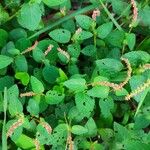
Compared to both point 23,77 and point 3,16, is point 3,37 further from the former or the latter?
point 23,77

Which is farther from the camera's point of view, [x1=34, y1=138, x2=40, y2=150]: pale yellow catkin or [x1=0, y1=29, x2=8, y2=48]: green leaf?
[x1=0, y1=29, x2=8, y2=48]: green leaf

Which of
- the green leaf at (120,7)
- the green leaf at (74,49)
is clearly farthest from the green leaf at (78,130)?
the green leaf at (120,7)

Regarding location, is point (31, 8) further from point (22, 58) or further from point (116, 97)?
point (116, 97)

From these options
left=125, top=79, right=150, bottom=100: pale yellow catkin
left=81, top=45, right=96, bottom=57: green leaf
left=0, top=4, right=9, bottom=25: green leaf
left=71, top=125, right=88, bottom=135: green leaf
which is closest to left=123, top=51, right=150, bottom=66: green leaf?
left=125, top=79, right=150, bottom=100: pale yellow catkin

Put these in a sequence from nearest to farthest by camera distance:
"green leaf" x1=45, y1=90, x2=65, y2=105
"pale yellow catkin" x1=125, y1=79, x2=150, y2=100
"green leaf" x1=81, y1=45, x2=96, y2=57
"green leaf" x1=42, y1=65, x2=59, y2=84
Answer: "pale yellow catkin" x1=125, y1=79, x2=150, y2=100, "green leaf" x1=45, y1=90, x2=65, y2=105, "green leaf" x1=42, y1=65, x2=59, y2=84, "green leaf" x1=81, y1=45, x2=96, y2=57

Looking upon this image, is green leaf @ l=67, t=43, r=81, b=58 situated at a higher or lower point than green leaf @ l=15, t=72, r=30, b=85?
higher

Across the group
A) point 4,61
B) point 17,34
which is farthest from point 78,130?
point 17,34

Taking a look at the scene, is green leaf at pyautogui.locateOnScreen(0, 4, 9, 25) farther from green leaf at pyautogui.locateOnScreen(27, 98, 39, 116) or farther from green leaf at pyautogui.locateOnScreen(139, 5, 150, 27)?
green leaf at pyautogui.locateOnScreen(139, 5, 150, 27)
